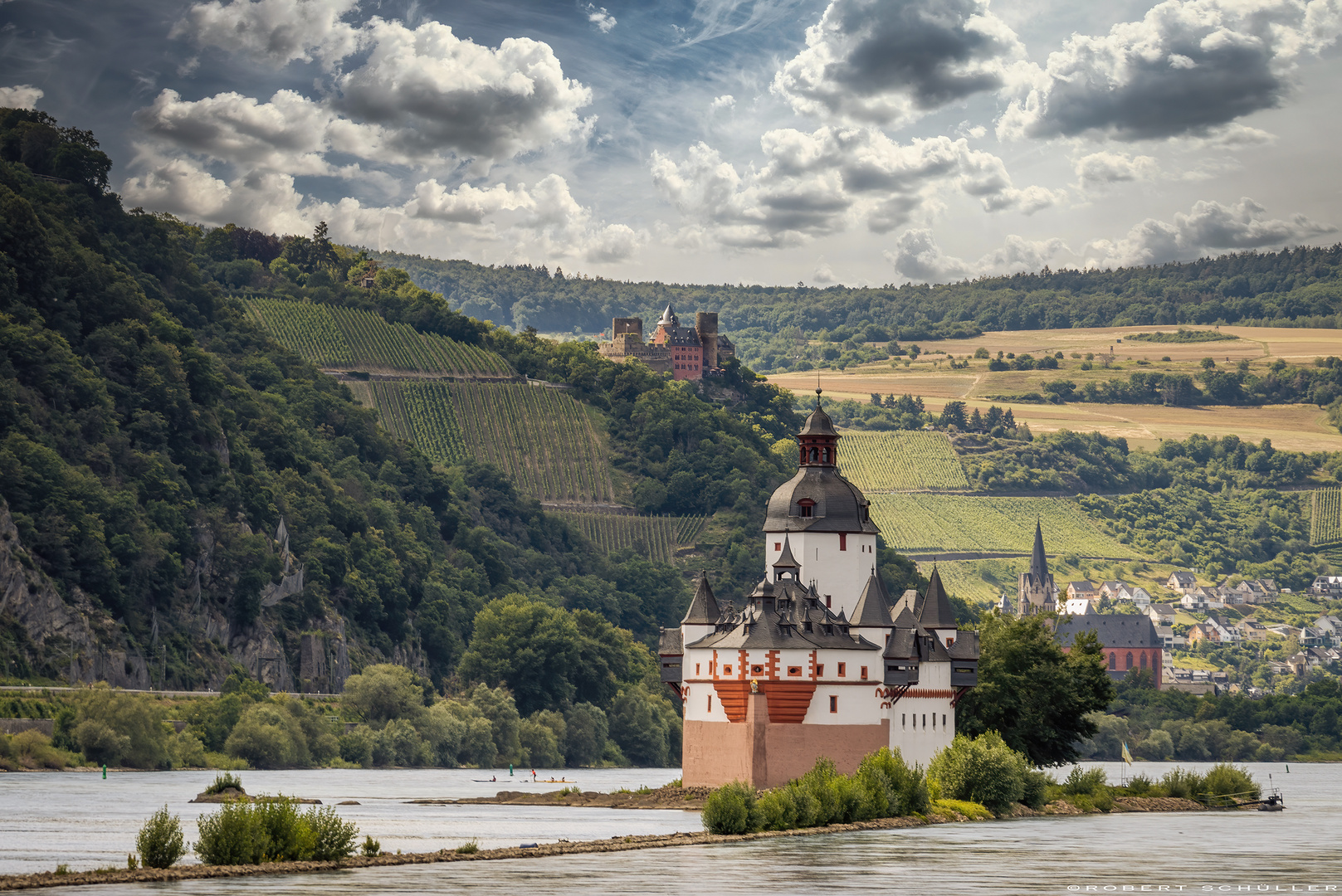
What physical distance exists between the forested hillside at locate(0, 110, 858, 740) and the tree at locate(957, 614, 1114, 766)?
60.0 metres

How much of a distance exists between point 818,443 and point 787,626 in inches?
490

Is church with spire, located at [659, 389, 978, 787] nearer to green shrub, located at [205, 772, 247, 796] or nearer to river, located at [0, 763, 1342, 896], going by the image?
river, located at [0, 763, 1342, 896]

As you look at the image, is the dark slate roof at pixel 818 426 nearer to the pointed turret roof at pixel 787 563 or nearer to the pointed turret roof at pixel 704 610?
the pointed turret roof at pixel 787 563

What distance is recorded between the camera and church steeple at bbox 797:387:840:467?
9212 centimetres

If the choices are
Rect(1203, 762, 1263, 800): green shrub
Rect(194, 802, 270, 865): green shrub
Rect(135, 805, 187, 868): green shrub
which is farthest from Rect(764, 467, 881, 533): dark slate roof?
Rect(135, 805, 187, 868): green shrub

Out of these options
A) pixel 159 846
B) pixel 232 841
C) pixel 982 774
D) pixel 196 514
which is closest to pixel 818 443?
pixel 982 774

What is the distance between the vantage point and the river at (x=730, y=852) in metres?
45.8

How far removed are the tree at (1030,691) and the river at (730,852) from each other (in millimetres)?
6671

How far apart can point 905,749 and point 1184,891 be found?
39.6 meters

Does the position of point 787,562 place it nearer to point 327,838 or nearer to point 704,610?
point 704,610

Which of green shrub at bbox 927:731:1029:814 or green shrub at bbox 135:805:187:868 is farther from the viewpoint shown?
green shrub at bbox 927:731:1029:814

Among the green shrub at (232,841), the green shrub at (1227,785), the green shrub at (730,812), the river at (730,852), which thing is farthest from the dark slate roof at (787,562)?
the green shrub at (232,841)

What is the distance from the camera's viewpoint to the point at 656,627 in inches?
7662

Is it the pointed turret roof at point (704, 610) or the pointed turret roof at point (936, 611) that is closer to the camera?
the pointed turret roof at point (936, 611)
